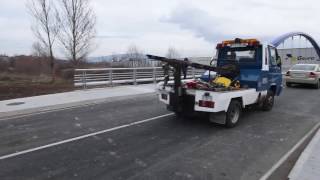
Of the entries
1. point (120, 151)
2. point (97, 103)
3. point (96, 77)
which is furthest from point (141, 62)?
point (120, 151)

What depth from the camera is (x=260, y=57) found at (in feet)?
32.5

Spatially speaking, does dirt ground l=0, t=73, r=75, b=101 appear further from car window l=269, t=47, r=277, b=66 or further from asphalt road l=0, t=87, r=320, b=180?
car window l=269, t=47, r=277, b=66

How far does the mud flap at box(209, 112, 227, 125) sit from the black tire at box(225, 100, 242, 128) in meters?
0.08

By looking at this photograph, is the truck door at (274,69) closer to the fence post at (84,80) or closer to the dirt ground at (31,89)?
the fence post at (84,80)

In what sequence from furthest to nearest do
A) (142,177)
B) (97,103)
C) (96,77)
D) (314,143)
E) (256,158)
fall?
(96,77) → (97,103) → (314,143) → (256,158) → (142,177)

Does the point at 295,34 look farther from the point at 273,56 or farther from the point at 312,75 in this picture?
the point at 273,56

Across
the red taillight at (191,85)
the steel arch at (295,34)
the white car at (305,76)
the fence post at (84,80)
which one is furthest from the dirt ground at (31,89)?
the steel arch at (295,34)

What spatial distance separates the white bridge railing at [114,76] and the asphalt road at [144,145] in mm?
5362

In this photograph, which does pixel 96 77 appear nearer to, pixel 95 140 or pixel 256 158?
pixel 95 140

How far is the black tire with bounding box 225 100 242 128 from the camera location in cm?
828

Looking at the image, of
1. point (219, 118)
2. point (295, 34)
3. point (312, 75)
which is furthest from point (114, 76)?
point (295, 34)

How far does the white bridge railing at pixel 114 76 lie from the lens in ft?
51.9

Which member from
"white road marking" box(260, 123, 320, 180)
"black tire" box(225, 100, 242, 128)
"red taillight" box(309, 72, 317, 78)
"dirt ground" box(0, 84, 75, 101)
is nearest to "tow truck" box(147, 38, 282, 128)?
"black tire" box(225, 100, 242, 128)

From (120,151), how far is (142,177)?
132 cm
